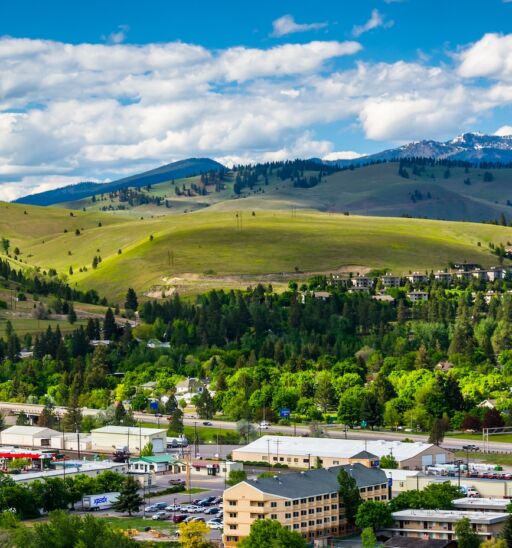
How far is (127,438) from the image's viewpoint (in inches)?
5167

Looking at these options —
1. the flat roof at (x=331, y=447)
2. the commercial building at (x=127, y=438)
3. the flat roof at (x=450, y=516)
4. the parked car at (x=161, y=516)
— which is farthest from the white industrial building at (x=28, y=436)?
the flat roof at (x=450, y=516)

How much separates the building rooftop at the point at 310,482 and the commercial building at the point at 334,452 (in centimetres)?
1243

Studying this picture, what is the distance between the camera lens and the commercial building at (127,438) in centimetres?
12838

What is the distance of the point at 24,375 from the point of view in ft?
579

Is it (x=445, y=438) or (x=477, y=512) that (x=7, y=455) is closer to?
(x=445, y=438)

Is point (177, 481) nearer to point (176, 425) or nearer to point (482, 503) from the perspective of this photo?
point (176, 425)

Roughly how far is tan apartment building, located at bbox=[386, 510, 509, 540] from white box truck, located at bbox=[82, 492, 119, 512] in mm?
24107

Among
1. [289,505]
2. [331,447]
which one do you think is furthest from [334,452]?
→ [289,505]

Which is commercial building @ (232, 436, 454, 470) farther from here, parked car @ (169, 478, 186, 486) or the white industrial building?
the white industrial building

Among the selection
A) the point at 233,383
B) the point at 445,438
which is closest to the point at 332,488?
the point at 445,438

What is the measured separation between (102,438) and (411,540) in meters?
59.6

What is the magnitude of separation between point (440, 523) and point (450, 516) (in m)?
1.13

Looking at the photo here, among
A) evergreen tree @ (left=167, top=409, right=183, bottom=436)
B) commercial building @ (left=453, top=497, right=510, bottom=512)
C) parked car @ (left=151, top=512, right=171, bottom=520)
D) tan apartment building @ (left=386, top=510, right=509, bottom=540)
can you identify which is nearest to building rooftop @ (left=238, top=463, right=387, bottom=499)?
tan apartment building @ (left=386, top=510, right=509, bottom=540)

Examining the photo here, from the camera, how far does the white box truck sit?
97625mm
